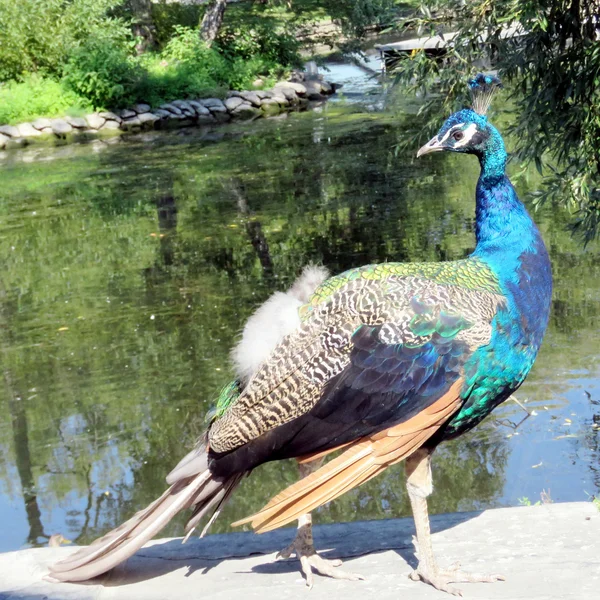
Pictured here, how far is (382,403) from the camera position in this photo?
104 inches

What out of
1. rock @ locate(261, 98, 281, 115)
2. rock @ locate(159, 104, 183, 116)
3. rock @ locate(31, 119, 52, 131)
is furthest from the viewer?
rock @ locate(261, 98, 281, 115)

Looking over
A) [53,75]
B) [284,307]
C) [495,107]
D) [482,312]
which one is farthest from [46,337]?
[53,75]

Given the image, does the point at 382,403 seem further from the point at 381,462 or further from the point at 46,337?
the point at 46,337

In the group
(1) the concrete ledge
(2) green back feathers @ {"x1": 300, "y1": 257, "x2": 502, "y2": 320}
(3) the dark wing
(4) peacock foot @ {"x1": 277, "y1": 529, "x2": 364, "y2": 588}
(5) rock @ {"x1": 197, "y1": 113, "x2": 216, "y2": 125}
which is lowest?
(5) rock @ {"x1": 197, "y1": 113, "x2": 216, "y2": 125}

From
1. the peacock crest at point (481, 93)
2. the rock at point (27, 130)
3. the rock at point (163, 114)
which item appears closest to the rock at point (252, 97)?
the rock at point (163, 114)

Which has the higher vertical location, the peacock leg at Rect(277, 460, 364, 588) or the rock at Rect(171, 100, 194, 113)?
the peacock leg at Rect(277, 460, 364, 588)

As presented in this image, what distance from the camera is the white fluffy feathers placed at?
280 centimetres

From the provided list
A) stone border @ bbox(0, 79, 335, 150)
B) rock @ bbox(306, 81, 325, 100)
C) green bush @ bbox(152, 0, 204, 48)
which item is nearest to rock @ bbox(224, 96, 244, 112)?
stone border @ bbox(0, 79, 335, 150)

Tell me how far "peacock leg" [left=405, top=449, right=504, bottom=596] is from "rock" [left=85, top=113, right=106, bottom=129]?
566 inches

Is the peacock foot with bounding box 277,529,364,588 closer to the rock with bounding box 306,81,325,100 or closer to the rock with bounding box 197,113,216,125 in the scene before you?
the rock with bounding box 197,113,216,125

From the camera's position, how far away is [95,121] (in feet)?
53.4

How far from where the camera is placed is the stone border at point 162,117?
15.9 m

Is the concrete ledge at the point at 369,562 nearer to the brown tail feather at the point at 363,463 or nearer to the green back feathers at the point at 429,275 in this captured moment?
the brown tail feather at the point at 363,463

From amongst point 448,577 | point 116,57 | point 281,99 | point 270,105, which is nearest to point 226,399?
point 448,577
